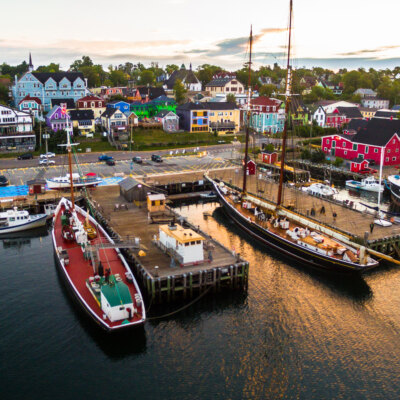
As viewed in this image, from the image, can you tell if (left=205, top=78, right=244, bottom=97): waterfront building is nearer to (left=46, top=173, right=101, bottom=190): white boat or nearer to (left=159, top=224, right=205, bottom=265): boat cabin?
(left=46, top=173, right=101, bottom=190): white boat

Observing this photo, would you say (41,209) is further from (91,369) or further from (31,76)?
(31,76)

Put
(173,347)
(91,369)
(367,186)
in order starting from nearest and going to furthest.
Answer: (91,369) → (173,347) → (367,186)

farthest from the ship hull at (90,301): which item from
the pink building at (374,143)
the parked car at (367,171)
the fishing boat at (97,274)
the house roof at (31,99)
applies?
the house roof at (31,99)

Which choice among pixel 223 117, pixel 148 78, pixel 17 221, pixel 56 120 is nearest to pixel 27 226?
pixel 17 221

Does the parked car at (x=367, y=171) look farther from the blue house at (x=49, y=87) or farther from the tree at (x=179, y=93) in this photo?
the blue house at (x=49, y=87)

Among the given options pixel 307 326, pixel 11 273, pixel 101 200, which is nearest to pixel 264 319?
pixel 307 326
